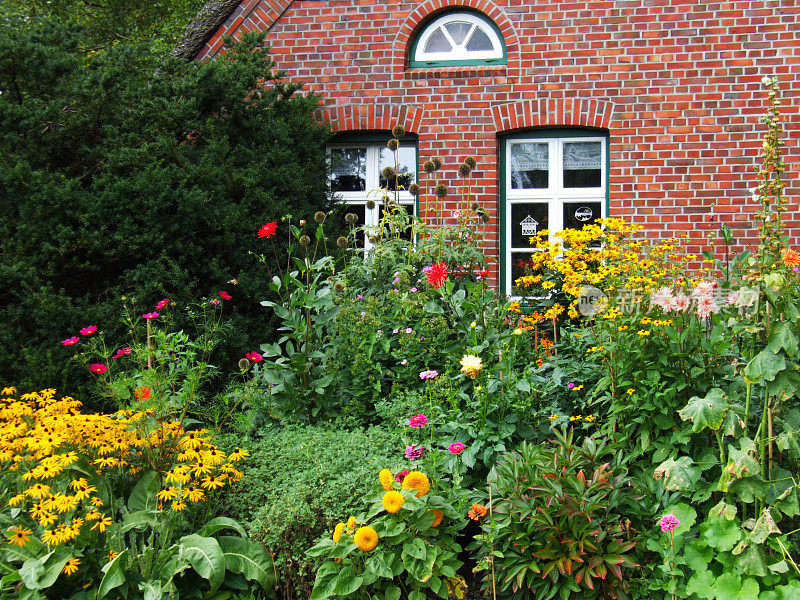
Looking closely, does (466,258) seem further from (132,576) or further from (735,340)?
(132,576)

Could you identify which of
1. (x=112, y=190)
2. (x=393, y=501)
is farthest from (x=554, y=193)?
(x=393, y=501)

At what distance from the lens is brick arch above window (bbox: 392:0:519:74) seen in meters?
7.08

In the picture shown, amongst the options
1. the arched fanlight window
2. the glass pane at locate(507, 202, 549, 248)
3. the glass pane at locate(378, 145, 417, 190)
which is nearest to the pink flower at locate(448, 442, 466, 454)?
the glass pane at locate(507, 202, 549, 248)

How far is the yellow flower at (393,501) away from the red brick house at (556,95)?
14.1ft

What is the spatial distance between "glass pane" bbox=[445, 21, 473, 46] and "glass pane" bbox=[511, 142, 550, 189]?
1.21 m

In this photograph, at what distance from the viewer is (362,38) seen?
24.1 ft

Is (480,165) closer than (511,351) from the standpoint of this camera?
No

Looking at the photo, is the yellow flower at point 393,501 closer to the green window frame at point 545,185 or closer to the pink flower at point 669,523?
the pink flower at point 669,523

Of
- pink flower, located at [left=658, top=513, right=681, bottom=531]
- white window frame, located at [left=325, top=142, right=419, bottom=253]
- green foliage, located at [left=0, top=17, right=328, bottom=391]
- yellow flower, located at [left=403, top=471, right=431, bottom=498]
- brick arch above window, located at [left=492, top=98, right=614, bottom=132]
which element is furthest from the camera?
white window frame, located at [left=325, top=142, right=419, bottom=253]

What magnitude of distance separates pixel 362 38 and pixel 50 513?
5748 millimetres

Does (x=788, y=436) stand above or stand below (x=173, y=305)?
below

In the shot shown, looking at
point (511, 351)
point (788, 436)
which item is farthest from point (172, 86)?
point (788, 436)

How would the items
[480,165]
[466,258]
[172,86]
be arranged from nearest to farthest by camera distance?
[466,258] → [172,86] → [480,165]

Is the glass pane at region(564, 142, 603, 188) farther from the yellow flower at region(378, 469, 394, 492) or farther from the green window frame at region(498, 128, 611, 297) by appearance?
the yellow flower at region(378, 469, 394, 492)
